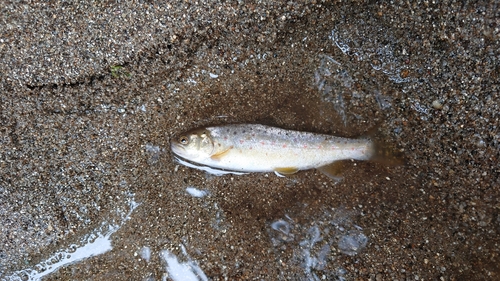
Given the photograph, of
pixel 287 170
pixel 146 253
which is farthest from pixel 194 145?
pixel 146 253

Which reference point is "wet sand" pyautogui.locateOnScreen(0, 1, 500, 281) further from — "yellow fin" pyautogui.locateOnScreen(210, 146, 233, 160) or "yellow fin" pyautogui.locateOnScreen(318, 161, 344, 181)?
"yellow fin" pyautogui.locateOnScreen(210, 146, 233, 160)

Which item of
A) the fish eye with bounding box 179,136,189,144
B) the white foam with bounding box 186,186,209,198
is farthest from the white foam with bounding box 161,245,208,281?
the fish eye with bounding box 179,136,189,144

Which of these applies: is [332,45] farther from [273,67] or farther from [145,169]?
[145,169]

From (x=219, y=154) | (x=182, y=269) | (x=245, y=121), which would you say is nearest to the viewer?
(x=182, y=269)

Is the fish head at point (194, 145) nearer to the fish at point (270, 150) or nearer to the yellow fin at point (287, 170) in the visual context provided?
the fish at point (270, 150)

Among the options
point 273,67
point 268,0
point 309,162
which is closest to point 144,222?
point 309,162

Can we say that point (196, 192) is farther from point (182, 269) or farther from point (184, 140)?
point (182, 269)
